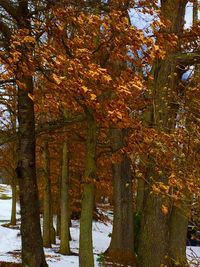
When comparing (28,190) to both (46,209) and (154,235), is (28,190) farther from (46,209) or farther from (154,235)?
(46,209)

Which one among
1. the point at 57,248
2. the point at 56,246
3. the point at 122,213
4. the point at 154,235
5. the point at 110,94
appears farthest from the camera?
the point at 56,246

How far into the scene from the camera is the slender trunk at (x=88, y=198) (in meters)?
11.2

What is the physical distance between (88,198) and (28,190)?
2.15 metres

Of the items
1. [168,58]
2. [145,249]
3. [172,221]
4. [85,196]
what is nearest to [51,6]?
[168,58]

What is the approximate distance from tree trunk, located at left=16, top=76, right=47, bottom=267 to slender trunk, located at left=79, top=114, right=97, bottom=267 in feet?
5.77

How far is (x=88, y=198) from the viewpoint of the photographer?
37.6 feet

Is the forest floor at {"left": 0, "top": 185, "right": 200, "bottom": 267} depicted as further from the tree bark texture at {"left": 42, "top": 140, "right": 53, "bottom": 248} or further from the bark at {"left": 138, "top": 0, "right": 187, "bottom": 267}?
the bark at {"left": 138, "top": 0, "right": 187, "bottom": 267}

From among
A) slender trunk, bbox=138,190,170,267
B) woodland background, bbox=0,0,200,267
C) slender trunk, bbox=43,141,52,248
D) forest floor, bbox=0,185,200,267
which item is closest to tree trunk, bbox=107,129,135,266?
forest floor, bbox=0,185,200,267

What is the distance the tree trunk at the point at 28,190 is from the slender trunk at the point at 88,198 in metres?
1.76

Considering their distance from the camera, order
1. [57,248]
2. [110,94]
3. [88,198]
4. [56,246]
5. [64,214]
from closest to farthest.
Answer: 1. [88,198]
2. [110,94]
3. [64,214]
4. [57,248]
5. [56,246]

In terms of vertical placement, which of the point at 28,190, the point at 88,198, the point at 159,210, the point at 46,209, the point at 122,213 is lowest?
the point at 46,209

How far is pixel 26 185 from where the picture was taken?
977cm

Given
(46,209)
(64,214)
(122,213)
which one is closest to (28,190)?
(122,213)

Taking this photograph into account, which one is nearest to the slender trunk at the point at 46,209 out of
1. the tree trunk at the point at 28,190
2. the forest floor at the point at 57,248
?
the forest floor at the point at 57,248
